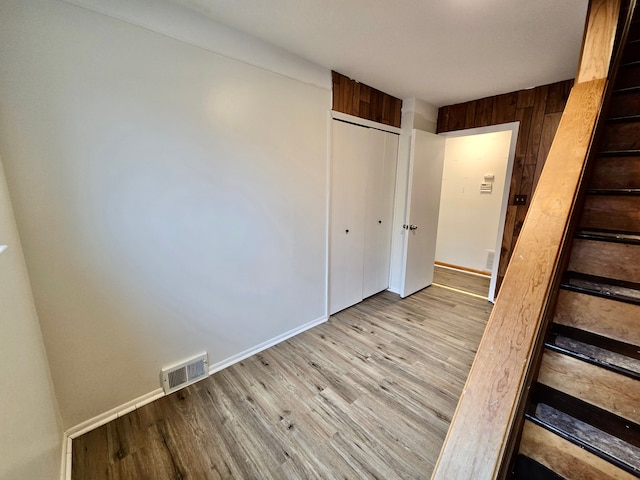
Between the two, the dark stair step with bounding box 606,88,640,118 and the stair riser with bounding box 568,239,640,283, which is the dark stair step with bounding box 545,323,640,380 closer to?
the stair riser with bounding box 568,239,640,283

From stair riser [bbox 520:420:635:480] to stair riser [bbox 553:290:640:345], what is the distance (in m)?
0.49

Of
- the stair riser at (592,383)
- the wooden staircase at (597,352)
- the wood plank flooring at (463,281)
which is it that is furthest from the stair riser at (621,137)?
the wood plank flooring at (463,281)

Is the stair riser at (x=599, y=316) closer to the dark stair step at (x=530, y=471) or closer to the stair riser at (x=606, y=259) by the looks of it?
the stair riser at (x=606, y=259)

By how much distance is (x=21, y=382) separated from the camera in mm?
861

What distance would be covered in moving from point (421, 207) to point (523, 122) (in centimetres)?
132

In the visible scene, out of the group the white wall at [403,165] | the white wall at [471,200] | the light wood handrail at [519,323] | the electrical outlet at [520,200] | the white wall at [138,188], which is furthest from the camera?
the white wall at [471,200]

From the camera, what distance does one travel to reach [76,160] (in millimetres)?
1300

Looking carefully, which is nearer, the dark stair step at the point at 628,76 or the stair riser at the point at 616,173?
the stair riser at the point at 616,173

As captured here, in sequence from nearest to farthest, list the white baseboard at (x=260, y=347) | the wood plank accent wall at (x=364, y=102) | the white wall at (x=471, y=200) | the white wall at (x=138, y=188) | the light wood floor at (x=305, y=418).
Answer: the white wall at (x=138, y=188) → the light wood floor at (x=305, y=418) → the white baseboard at (x=260, y=347) → the wood plank accent wall at (x=364, y=102) → the white wall at (x=471, y=200)

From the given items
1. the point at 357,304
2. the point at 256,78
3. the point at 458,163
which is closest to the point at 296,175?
the point at 256,78

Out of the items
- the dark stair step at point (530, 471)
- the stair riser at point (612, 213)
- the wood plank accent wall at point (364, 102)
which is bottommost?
the dark stair step at point (530, 471)

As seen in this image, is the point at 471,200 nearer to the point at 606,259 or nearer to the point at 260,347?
the point at 606,259

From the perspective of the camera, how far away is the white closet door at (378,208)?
114 inches

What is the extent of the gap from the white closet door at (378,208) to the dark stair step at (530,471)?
2.23 m
